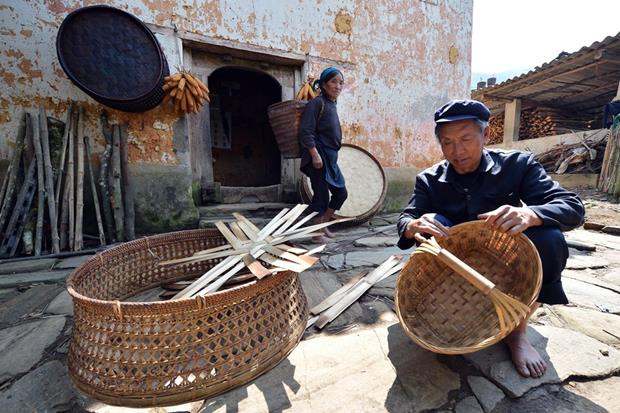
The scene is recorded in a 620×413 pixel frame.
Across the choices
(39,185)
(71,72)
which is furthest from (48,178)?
(71,72)

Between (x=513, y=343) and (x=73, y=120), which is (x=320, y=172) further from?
(x=73, y=120)

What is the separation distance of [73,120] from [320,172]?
2.71 m

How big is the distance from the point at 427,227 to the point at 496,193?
441 mm

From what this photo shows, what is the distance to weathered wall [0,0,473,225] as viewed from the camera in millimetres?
2932

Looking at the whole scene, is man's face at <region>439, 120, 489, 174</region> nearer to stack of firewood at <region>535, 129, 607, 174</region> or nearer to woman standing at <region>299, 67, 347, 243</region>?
woman standing at <region>299, 67, 347, 243</region>

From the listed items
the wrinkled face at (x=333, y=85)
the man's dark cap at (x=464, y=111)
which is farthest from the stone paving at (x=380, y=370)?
the wrinkled face at (x=333, y=85)

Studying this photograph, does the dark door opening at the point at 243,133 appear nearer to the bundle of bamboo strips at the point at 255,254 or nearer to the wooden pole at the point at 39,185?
the wooden pole at the point at 39,185

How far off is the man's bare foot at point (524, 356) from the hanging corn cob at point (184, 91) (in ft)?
11.3

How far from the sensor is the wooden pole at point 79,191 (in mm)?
2859

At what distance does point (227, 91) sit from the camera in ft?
23.8

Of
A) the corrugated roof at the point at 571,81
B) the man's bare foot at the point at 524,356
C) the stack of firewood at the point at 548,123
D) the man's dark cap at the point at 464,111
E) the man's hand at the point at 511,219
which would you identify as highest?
the corrugated roof at the point at 571,81

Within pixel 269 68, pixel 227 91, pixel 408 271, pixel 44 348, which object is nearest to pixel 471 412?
pixel 408 271

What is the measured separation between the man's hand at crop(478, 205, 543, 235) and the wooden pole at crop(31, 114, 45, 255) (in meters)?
3.67

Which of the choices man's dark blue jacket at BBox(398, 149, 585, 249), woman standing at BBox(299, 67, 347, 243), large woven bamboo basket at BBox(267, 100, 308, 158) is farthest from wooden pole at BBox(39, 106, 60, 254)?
man's dark blue jacket at BBox(398, 149, 585, 249)
